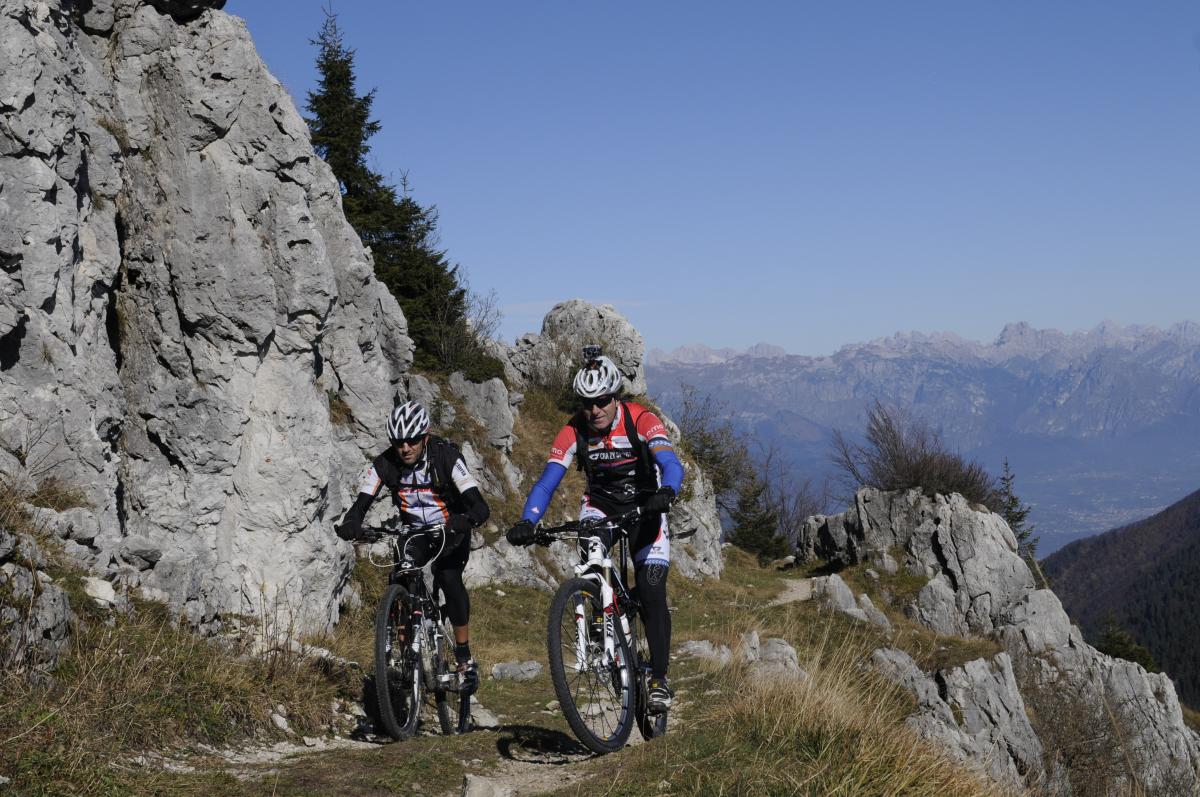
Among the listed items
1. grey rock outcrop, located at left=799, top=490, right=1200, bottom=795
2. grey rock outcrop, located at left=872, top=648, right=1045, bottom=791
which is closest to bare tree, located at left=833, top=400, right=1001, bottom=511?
grey rock outcrop, located at left=799, top=490, right=1200, bottom=795

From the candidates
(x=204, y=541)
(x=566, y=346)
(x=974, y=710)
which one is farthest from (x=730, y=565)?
(x=204, y=541)

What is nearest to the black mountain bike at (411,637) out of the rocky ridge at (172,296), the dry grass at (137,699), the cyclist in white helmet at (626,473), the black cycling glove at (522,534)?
the dry grass at (137,699)

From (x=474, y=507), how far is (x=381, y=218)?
24728 millimetres

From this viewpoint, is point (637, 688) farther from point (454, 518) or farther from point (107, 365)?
point (107, 365)

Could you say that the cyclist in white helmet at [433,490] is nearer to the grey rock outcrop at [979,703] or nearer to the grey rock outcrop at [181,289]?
the grey rock outcrop at [181,289]

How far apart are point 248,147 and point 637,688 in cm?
1018

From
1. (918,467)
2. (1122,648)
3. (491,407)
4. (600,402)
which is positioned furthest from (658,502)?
(1122,648)

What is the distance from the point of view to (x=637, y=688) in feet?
21.6

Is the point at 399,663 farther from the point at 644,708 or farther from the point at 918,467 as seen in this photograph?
the point at 918,467

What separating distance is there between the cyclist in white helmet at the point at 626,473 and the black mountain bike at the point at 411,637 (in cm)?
119

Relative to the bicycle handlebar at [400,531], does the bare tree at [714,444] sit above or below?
above

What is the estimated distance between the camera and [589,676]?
6.33 m

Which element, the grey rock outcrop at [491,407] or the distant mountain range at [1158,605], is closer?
the grey rock outcrop at [491,407]

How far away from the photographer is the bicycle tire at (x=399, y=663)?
6.98 metres
